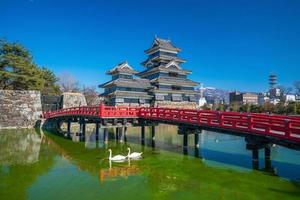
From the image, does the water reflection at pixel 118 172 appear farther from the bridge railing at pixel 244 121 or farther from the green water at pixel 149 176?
the bridge railing at pixel 244 121

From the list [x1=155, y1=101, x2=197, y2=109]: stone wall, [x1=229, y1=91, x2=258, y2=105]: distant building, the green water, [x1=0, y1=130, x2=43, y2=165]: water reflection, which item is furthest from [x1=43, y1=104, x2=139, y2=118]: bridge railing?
[x1=229, y1=91, x2=258, y2=105]: distant building

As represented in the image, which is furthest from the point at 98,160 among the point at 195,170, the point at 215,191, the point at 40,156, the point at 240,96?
the point at 240,96

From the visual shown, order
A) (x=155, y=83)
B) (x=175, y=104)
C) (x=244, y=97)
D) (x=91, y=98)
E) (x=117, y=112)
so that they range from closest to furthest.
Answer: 1. (x=117, y=112)
2. (x=155, y=83)
3. (x=175, y=104)
4. (x=91, y=98)
5. (x=244, y=97)

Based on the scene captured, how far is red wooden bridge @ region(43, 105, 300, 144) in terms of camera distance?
1394 cm

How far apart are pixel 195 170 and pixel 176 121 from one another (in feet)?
20.6

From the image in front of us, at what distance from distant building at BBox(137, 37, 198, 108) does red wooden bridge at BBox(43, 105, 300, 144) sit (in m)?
25.3

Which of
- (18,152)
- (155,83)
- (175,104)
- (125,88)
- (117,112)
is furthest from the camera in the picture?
(175,104)

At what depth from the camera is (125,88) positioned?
161 feet

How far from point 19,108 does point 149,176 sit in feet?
101

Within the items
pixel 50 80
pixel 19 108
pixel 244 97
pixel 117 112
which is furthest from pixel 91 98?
pixel 244 97

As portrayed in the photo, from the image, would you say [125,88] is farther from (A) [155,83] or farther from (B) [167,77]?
(B) [167,77]

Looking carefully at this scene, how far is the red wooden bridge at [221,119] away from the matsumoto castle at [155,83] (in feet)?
67.2

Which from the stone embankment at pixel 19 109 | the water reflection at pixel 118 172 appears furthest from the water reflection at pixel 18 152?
the stone embankment at pixel 19 109

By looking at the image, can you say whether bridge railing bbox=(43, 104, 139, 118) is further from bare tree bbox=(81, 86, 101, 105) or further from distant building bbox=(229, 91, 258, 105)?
distant building bbox=(229, 91, 258, 105)
